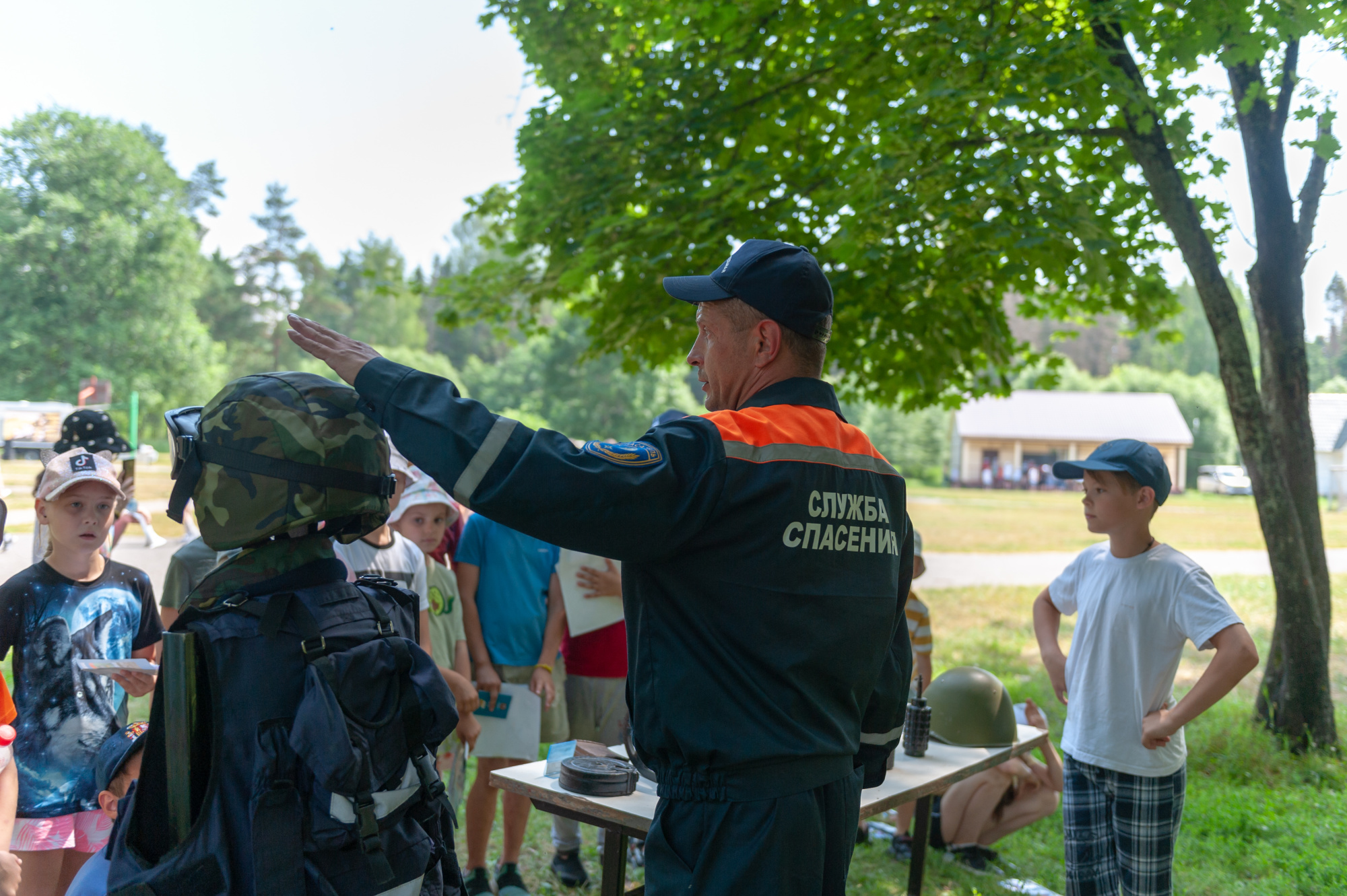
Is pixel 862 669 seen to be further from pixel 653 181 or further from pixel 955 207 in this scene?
pixel 653 181

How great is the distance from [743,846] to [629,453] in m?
0.81

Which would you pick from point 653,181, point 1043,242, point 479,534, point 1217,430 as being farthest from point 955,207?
point 1217,430

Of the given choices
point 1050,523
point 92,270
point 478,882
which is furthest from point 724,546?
point 92,270

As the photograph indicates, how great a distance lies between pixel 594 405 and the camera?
5534 cm

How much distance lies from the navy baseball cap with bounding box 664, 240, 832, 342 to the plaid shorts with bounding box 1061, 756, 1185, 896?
8.17 ft

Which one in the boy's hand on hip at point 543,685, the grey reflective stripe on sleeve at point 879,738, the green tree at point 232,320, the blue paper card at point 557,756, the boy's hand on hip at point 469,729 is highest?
the green tree at point 232,320

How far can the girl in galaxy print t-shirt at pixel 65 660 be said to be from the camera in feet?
10.2

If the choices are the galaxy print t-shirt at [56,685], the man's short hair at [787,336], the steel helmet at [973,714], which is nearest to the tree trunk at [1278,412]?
the steel helmet at [973,714]

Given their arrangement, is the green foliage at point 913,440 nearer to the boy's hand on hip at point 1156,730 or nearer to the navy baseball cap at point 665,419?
the boy's hand on hip at point 1156,730

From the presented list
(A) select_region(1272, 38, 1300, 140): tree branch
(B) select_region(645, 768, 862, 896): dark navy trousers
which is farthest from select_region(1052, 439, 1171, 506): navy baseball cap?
(A) select_region(1272, 38, 1300, 140): tree branch

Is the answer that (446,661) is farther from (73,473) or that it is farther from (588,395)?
(588,395)

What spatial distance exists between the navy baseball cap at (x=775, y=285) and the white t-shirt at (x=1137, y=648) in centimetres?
220

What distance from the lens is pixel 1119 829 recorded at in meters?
3.47

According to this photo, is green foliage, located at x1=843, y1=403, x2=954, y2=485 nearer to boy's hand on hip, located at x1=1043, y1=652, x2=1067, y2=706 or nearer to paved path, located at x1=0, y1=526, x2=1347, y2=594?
paved path, located at x1=0, y1=526, x2=1347, y2=594
